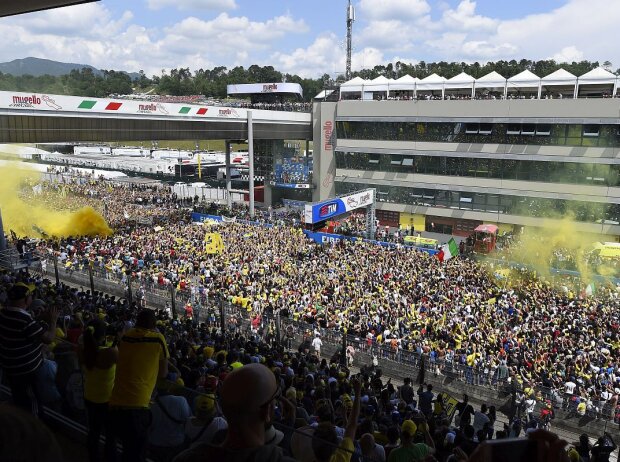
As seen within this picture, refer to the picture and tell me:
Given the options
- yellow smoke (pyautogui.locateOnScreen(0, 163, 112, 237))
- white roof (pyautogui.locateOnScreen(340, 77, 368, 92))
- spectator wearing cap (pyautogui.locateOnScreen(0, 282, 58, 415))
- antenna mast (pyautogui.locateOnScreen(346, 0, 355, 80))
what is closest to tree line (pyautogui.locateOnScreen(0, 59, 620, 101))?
antenna mast (pyautogui.locateOnScreen(346, 0, 355, 80))

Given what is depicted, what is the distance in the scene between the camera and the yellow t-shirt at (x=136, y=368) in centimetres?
370

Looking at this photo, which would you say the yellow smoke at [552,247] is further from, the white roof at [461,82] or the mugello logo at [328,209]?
the white roof at [461,82]

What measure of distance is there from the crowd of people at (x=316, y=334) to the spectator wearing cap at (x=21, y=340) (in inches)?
1.2

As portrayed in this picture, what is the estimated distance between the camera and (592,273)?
2473cm

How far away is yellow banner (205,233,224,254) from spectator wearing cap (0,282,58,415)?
64.9ft

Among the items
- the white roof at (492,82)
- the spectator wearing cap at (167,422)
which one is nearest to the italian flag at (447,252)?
the white roof at (492,82)

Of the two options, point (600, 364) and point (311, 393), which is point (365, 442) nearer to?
point (311, 393)

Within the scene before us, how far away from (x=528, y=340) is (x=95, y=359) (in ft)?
43.5

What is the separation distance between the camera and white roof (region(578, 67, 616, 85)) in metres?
34.5

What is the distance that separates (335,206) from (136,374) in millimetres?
25452

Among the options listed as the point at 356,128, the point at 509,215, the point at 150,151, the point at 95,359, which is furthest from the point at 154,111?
the point at 150,151

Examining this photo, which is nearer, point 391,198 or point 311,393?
point 311,393

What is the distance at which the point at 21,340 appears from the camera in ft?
14.0

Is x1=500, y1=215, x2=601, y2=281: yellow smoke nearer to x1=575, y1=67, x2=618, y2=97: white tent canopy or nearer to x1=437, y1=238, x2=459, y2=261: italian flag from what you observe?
x1=437, y1=238, x2=459, y2=261: italian flag
